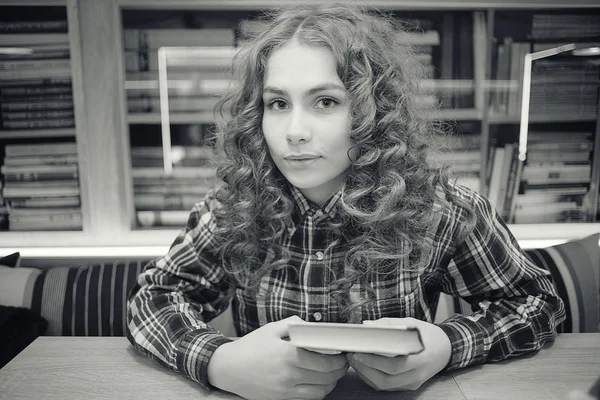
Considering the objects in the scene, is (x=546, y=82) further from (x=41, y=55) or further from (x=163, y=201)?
(x=41, y=55)

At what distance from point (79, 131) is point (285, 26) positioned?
3.75 feet

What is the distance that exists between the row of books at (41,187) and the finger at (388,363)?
1.55 metres

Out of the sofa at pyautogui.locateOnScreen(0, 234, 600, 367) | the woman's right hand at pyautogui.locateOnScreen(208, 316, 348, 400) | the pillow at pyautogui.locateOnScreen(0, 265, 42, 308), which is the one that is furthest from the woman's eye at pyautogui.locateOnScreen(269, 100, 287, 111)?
the pillow at pyautogui.locateOnScreen(0, 265, 42, 308)

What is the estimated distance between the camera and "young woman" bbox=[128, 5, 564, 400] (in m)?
0.83

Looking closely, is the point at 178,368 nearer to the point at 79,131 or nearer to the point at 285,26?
the point at 285,26

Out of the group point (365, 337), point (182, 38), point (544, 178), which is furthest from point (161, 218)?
point (544, 178)

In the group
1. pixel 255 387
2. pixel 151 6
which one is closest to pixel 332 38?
pixel 255 387

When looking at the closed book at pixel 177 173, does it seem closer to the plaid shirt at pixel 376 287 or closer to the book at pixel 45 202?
the book at pixel 45 202

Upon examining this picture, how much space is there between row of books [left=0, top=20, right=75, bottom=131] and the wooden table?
1.17 metres

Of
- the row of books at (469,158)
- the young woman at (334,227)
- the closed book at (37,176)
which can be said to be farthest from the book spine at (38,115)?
the row of books at (469,158)

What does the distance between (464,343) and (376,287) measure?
0.65 feet

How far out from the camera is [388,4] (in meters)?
1.67

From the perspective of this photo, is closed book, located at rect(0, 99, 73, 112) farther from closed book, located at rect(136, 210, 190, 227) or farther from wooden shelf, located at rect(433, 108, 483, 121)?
wooden shelf, located at rect(433, 108, 483, 121)

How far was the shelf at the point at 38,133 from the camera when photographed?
178 cm
